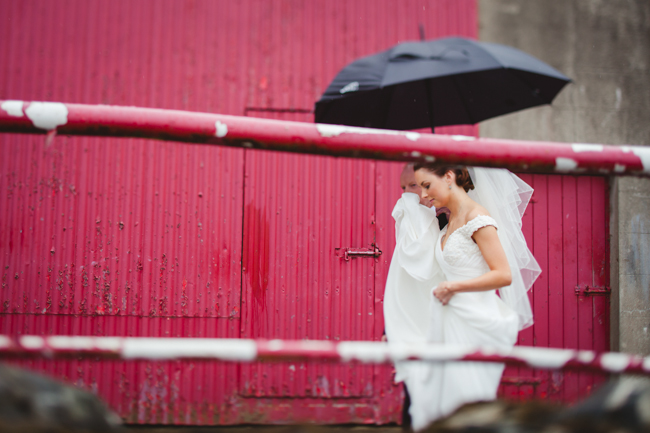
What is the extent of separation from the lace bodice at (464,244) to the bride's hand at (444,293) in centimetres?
20

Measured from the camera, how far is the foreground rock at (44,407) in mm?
540

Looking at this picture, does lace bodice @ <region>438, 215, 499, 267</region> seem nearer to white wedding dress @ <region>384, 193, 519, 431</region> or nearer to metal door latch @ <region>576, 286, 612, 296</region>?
white wedding dress @ <region>384, 193, 519, 431</region>

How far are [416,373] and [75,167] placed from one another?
3.90 m

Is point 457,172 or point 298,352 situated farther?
point 457,172

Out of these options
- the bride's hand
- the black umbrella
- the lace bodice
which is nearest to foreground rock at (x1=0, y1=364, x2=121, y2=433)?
the bride's hand

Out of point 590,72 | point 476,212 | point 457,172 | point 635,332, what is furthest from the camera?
point 590,72

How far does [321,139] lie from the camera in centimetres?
77

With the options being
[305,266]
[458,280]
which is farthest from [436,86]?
[305,266]

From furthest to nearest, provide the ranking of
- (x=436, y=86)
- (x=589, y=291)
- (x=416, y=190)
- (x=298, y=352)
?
(x=589, y=291) → (x=436, y=86) → (x=416, y=190) → (x=298, y=352)

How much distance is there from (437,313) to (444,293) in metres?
0.11

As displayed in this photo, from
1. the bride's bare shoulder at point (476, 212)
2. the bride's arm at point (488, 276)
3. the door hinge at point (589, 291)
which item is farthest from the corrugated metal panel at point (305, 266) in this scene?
the door hinge at point (589, 291)

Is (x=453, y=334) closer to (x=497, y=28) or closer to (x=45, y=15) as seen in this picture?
(x=497, y=28)

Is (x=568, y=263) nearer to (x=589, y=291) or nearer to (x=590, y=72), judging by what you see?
(x=589, y=291)

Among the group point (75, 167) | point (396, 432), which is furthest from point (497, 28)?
point (75, 167)
